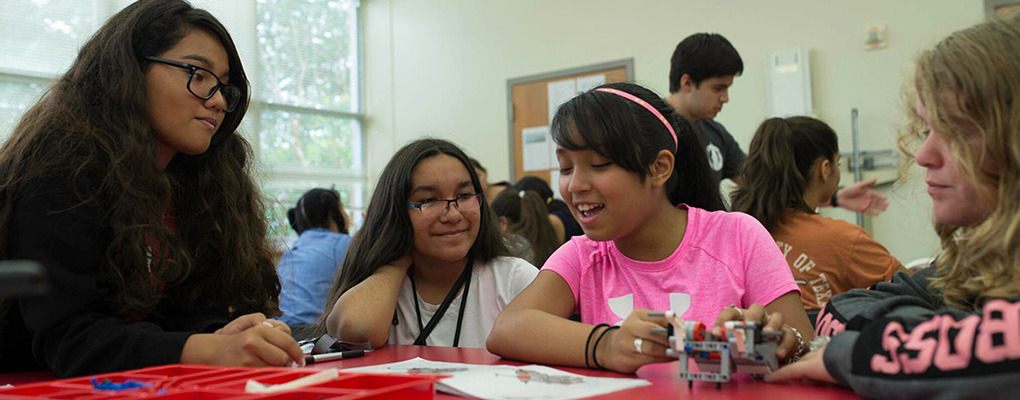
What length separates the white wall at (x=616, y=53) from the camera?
4582 mm

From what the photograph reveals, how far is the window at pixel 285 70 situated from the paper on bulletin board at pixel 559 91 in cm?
208

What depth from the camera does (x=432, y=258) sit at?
1932mm

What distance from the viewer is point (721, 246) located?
1412 mm

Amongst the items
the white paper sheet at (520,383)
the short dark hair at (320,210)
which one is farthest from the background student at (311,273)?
the white paper sheet at (520,383)

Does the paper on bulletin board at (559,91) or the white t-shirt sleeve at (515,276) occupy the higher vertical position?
the paper on bulletin board at (559,91)

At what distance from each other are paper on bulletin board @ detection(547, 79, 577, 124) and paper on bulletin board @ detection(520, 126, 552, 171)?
0.20 metres

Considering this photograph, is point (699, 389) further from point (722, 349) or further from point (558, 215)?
point (558, 215)

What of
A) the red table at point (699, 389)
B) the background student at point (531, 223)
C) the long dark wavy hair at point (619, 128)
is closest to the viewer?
the red table at point (699, 389)

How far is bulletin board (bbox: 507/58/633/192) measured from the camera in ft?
19.6

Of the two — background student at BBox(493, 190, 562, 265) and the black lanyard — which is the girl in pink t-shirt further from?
background student at BBox(493, 190, 562, 265)

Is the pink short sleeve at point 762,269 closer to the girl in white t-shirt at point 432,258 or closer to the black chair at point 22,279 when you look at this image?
the girl in white t-shirt at point 432,258

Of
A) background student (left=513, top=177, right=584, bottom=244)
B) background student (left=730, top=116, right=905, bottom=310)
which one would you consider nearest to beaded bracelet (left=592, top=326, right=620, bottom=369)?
background student (left=730, top=116, right=905, bottom=310)

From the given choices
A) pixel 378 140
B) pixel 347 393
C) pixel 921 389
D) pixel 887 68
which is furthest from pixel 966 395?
pixel 378 140

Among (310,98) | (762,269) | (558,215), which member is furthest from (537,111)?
(762,269)
